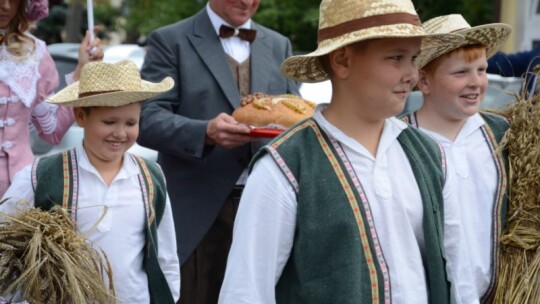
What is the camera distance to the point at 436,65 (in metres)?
4.65

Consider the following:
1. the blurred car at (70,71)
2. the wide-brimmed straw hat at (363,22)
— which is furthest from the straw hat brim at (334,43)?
the blurred car at (70,71)

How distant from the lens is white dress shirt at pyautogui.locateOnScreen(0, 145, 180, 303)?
175 inches

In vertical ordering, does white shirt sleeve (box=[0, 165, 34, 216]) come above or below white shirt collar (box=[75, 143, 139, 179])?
below

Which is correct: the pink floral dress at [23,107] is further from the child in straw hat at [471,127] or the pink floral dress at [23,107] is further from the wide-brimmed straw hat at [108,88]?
the child in straw hat at [471,127]

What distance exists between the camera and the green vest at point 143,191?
4445 mm

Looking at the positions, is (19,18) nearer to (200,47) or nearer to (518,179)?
(200,47)

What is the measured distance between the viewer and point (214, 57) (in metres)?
5.51

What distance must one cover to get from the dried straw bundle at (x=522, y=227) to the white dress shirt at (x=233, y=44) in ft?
5.18

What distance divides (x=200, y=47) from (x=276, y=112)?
57cm

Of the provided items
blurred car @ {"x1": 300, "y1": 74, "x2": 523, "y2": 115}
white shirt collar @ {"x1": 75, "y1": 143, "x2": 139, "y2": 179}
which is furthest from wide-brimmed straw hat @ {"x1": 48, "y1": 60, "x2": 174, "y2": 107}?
blurred car @ {"x1": 300, "y1": 74, "x2": 523, "y2": 115}

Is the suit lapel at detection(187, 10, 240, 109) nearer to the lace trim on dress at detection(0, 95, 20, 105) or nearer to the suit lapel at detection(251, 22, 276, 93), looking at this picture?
the suit lapel at detection(251, 22, 276, 93)

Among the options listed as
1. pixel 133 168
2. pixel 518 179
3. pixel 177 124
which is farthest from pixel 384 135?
pixel 177 124

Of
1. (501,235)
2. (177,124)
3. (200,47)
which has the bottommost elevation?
(501,235)

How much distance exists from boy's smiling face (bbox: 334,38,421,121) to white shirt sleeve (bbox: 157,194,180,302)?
1.42 meters
